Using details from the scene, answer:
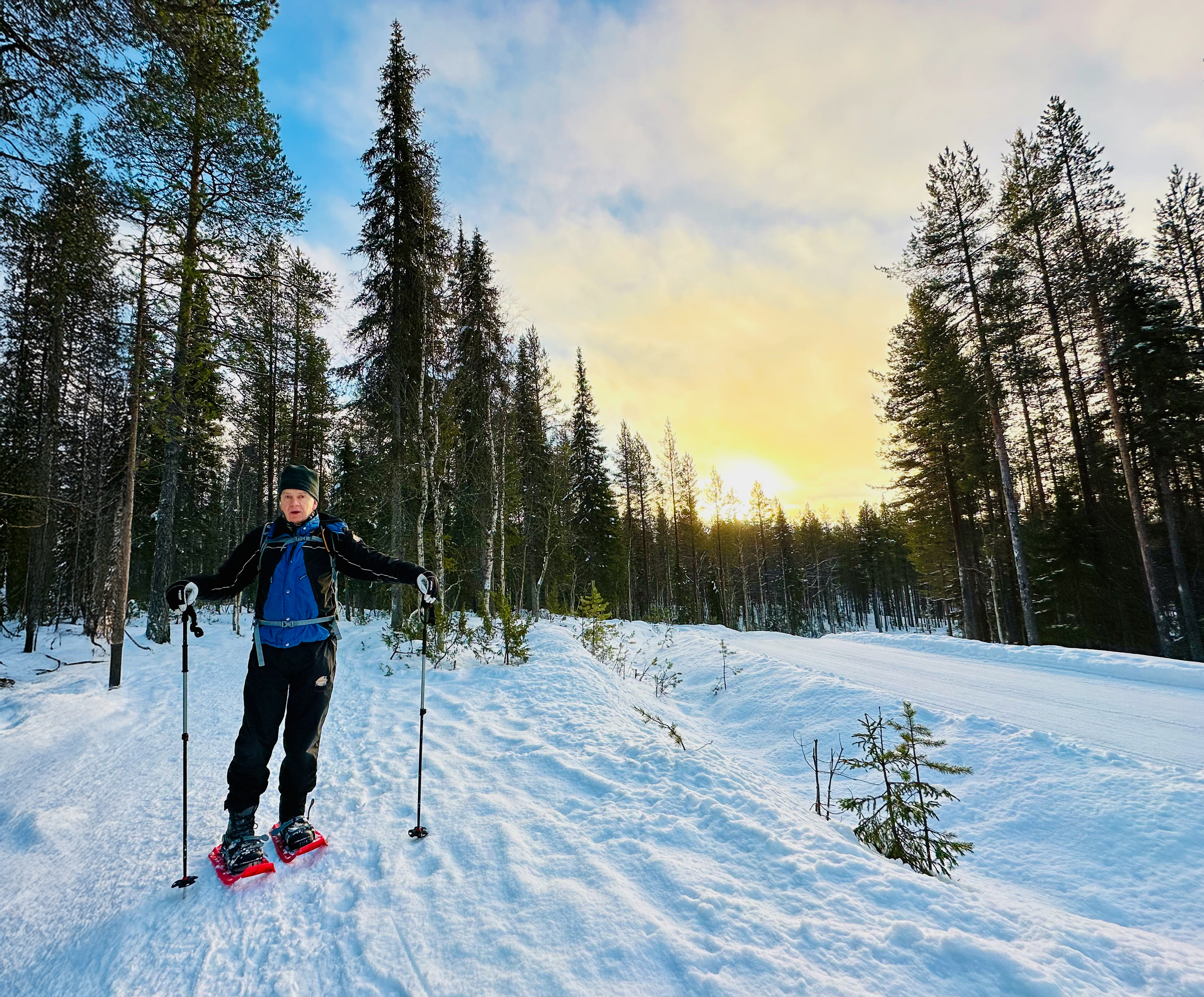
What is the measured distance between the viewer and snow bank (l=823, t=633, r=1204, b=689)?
26.8 feet

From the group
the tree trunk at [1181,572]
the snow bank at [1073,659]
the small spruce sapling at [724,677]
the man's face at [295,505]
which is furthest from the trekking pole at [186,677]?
the tree trunk at [1181,572]

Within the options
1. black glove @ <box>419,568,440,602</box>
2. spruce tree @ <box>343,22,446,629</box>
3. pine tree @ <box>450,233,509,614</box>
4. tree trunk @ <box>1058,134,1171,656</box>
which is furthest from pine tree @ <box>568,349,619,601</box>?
black glove @ <box>419,568,440,602</box>

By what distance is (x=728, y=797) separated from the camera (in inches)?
146

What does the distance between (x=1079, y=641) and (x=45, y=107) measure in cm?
2764

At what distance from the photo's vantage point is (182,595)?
3133 millimetres

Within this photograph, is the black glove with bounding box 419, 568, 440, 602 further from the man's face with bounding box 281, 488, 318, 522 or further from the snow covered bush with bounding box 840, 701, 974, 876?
the snow covered bush with bounding box 840, 701, 974, 876

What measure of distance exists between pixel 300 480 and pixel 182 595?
994 millimetres

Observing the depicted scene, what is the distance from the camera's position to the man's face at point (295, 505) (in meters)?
3.36

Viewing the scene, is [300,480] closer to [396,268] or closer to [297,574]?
[297,574]

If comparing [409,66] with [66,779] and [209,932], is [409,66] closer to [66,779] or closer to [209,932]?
[66,779]

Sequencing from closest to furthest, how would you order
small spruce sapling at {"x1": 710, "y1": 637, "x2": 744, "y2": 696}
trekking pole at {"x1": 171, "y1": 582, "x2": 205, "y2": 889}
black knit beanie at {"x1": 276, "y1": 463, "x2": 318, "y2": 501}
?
trekking pole at {"x1": 171, "y1": 582, "x2": 205, "y2": 889} → black knit beanie at {"x1": 276, "y1": 463, "x2": 318, "y2": 501} → small spruce sapling at {"x1": 710, "y1": 637, "x2": 744, "y2": 696}

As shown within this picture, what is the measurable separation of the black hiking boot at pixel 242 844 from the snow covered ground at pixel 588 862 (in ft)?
0.34

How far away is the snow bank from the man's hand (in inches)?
507

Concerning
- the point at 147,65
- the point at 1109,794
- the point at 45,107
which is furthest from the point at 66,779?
the point at 1109,794
